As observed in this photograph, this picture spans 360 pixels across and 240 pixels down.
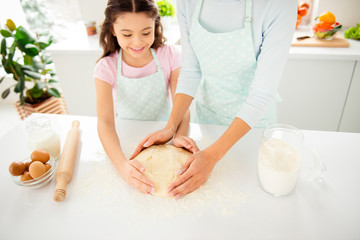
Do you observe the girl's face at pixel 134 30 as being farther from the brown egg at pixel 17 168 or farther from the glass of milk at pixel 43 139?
the brown egg at pixel 17 168

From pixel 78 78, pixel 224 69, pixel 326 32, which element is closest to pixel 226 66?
pixel 224 69

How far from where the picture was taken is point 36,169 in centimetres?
77

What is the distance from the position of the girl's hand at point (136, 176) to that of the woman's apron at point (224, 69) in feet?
1.64

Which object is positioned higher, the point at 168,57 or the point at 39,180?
the point at 168,57

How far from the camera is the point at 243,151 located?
91 centimetres

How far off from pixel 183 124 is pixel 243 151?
0.26 m

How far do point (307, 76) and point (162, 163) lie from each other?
1.34 metres

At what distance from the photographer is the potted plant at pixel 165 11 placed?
1996 millimetres

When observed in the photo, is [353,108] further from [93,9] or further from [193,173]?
[93,9]

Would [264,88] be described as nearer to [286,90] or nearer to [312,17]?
[286,90]

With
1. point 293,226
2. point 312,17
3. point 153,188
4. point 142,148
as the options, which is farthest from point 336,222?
point 312,17

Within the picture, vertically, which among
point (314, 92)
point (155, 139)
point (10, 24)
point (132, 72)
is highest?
point (10, 24)

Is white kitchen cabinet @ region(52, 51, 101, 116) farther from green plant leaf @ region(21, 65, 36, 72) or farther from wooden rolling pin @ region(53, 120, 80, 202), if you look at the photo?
wooden rolling pin @ region(53, 120, 80, 202)

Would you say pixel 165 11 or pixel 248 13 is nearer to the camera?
pixel 248 13
